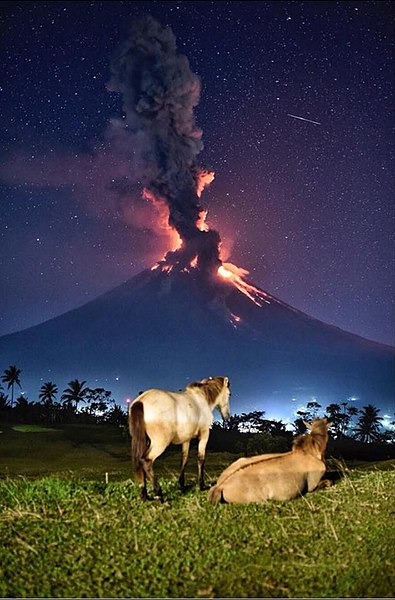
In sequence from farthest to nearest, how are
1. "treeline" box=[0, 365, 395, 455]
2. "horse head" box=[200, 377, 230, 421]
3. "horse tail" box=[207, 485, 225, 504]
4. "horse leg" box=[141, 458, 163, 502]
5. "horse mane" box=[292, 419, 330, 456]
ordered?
"treeline" box=[0, 365, 395, 455] → "horse head" box=[200, 377, 230, 421] → "horse mane" box=[292, 419, 330, 456] → "horse leg" box=[141, 458, 163, 502] → "horse tail" box=[207, 485, 225, 504]

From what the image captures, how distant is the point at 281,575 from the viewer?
18.4 feet

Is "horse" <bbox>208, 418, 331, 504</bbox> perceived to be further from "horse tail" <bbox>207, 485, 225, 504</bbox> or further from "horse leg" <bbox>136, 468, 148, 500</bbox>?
"horse leg" <bbox>136, 468, 148, 500</bbox>

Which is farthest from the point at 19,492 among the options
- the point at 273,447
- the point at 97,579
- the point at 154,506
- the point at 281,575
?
the point at 273,447

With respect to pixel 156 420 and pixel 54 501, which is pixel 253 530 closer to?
pixel 156 420

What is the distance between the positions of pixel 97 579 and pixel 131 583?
1.14ft

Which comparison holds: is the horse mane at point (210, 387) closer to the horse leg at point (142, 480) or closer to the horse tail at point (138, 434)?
the horse tail at point (138, 434)

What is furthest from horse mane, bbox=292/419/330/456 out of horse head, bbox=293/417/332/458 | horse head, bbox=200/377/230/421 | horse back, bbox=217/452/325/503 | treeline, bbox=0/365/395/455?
treeline, bbox=0/365/395/455

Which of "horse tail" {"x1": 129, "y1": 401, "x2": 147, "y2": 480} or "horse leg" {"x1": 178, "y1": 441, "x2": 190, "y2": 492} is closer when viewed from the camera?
"horse tail" {"x1": 129, "y1": 401, "x2": 147, "y2": 480}

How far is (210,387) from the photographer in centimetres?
1080

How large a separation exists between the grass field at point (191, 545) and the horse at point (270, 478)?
0.25 m

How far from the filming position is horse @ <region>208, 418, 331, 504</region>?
8.61 m

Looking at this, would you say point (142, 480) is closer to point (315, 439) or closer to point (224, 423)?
point (315, 439)

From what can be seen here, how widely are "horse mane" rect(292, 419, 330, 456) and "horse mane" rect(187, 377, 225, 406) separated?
69.5 inches

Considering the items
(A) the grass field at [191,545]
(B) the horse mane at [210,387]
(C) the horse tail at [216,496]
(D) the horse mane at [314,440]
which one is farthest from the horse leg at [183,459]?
(D) the horse mane at [314,440]
